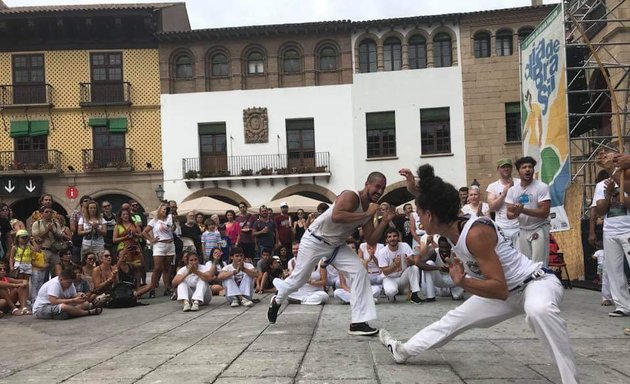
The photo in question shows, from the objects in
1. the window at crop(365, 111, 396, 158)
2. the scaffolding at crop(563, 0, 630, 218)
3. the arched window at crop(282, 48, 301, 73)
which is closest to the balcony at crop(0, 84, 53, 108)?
the arched window at crop(282, 48, 301, 73)

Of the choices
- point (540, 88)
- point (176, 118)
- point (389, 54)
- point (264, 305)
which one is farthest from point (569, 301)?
point (176, 118)

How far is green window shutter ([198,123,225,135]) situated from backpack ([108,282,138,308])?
17302 mm

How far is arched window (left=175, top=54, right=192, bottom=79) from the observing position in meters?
26.8

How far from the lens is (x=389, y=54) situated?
2592 cm

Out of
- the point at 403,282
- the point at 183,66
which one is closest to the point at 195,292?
the point at 403,282

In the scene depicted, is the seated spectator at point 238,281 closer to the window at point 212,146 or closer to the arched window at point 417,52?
the window at point 212,146

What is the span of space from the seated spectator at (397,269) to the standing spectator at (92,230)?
5405mm

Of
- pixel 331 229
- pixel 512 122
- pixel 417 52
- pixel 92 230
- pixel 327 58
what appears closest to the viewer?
pixel 331 229

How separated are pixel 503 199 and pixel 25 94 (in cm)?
2541

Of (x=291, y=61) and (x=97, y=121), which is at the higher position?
(x=291, y=61)

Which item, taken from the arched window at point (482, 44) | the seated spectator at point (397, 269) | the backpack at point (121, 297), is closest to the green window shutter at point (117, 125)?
the arched window at point (482, 44)

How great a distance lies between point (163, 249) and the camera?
11.1 meters

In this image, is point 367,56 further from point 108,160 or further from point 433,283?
point 433,283

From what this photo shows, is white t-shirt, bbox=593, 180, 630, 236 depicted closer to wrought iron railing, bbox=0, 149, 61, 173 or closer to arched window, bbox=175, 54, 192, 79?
arched window, bbox=175, 54, 192, 79
